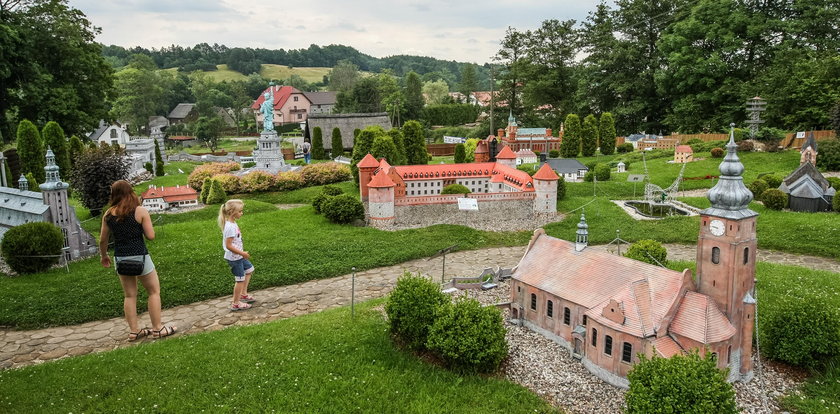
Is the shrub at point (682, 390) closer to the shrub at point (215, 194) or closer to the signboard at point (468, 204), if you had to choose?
the signboard at point (468, 204)

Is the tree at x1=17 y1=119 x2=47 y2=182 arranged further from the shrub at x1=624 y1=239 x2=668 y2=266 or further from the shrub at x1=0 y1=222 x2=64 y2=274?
the shrub at x1=624 y1=239 x2=668 y2=266

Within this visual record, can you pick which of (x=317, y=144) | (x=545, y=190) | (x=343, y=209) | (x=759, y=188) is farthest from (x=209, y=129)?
(x=759, y=188)

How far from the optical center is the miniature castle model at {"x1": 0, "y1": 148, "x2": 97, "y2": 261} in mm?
18641

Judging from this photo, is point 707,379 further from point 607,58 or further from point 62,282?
point 607,58

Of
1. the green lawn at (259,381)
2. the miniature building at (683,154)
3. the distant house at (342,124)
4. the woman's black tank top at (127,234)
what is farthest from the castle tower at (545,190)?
the distant house at (342,124)

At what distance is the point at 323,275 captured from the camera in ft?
60.5

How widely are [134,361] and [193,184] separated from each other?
26.3 meters

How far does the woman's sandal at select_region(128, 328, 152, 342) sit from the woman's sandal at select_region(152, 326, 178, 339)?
0.60 ft

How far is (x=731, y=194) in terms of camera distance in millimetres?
10484

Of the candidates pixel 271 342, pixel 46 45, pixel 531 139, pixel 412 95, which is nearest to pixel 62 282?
pixel 271 342

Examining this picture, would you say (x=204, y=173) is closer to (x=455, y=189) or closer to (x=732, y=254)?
(x=455, y=189)

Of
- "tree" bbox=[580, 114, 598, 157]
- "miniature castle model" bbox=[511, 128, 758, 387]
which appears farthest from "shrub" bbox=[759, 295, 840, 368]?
"tree" bbox=[580, 114, 598, 157]

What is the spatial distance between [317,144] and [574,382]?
141 feet

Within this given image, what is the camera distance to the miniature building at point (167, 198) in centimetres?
2862
